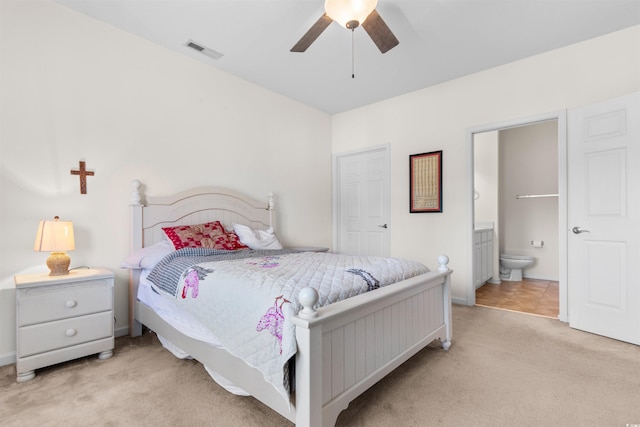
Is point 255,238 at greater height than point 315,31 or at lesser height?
lesser

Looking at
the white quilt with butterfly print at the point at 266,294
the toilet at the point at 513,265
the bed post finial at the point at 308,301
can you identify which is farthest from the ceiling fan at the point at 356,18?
the toilet at the point at 513,265

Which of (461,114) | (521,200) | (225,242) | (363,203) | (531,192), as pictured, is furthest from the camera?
(521,200)

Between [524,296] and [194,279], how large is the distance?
3867 mm

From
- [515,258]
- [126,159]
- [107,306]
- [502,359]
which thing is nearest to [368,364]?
[502,359]

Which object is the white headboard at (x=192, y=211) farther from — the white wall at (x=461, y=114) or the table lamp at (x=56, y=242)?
the white wall at (x=461, y=114)

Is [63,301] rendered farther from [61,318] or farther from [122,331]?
[122,331]

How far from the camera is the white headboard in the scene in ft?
9.12

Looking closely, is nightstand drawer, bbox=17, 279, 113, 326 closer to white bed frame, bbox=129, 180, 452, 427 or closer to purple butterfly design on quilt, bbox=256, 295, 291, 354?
white bed frame, bbox=129, 180, 452, 427

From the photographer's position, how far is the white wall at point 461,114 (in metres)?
2.79

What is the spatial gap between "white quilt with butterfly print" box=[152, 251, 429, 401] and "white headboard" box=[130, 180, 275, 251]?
3.35 feet

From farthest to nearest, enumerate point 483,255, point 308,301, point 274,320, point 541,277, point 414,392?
point 541,277, point 483,255, point 414,392, point 274,320, point 308,301

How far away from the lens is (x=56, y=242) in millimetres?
2143

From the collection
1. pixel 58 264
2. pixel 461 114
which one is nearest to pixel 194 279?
pixel 58 264

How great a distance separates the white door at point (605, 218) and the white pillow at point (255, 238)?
2.82 meters
